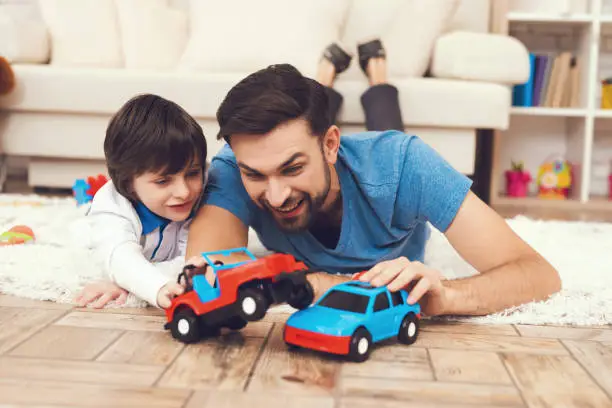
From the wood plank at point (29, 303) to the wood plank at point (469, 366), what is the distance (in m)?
0.72

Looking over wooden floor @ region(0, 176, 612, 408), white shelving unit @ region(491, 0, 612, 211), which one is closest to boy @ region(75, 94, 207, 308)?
wooden floor @ region(0, 176, 612, 408)

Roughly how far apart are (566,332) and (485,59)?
1.80m

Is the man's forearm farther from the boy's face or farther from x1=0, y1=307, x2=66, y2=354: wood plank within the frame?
x1=0, y1=307, x2=66, y2=354: wood plank

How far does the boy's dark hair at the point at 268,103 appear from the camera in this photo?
118 centimetres

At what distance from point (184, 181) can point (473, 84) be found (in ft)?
5.36

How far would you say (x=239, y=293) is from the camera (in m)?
1.02

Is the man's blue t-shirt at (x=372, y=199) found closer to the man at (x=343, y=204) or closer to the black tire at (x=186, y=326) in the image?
the man at (x=343, y=204)

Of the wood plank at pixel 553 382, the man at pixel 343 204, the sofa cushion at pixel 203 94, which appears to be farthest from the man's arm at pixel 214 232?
the sofa cushion at pixel 203 94

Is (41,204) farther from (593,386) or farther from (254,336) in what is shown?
(593,386)

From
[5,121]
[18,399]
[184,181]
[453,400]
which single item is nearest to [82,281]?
[184,181]

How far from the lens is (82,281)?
1.49 meters

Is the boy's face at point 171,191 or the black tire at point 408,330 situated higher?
the boy's face at point 171,191

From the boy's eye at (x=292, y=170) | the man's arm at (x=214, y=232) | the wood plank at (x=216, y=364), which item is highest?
the boy's eye at (x=292, y=170)

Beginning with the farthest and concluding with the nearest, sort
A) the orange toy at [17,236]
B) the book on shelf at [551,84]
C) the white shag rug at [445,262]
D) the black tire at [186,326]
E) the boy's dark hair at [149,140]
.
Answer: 1. the book on shelf at [551,84]
2. the orange toy at [17,236]
3. the boy's dark hair at [149,140]
4. the white shag rug at [445,262]
5. the black tire at [186,326]
